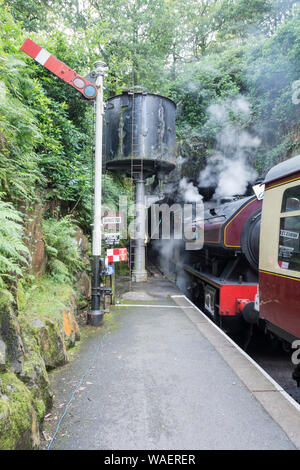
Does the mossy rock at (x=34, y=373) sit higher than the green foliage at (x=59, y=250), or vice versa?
the green foliage at (x=59, y=250)

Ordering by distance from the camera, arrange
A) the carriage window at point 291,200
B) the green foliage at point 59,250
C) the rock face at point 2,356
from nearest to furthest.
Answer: the rock face at point 2,356, the carriage window at point 291,200, the green foliage at point 59,250

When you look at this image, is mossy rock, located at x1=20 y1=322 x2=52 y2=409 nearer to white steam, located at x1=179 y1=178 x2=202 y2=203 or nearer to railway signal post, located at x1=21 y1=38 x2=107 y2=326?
railway signal post, located at x1=21 y1=38 x2=107 y2=326

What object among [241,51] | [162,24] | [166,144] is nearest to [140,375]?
[166,144]

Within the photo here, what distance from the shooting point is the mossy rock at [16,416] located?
6.30 ft

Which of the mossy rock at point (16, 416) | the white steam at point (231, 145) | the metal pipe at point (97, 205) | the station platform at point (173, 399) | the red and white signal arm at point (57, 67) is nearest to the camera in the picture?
the mossy rock at point (16, 416)

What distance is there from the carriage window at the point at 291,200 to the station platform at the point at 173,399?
6.89ft

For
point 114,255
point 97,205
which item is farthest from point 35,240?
point 114,255

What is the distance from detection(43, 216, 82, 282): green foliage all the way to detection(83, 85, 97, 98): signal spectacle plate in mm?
2388

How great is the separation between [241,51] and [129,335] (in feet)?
68.9

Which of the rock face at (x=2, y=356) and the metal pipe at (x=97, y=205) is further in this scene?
the metal pipe at (x=97, y=205)

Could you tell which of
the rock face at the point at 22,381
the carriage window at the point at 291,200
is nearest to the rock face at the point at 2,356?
the rock face at the point at 22,381

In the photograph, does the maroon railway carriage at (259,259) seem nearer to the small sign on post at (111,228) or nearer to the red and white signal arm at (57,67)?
the small sign on post at (111,228)

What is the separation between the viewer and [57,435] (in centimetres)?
248

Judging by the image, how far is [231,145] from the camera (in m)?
16.5
